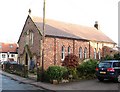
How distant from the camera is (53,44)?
39.4m

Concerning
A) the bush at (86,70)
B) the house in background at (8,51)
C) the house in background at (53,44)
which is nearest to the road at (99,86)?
the bush at (86,70)

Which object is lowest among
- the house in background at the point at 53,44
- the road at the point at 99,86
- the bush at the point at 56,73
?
the road at the point at 99,86

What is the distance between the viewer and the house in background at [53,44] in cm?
3891

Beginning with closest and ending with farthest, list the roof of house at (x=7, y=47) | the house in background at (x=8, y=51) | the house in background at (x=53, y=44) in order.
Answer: the house in background at (x=53, y=44)
the house in background at (x=8, y=51)
the roof of house at (x=7, y=47)

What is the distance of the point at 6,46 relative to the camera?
86812 millimetres

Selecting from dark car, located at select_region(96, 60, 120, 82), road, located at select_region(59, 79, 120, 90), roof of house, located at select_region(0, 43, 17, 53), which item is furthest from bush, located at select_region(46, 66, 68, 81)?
roof of house, located at select_region(0, 43, 17, 53)

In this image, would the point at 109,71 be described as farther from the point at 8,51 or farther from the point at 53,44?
the point at 8,51

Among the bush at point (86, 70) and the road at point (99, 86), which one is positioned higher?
the bush at point (86, 70)

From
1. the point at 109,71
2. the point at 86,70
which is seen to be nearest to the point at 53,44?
the point at 86,70

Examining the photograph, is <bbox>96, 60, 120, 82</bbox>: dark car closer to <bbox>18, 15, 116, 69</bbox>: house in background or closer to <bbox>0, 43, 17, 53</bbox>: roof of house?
<bbox>18, 15, 116, 69</bbox>: house in background

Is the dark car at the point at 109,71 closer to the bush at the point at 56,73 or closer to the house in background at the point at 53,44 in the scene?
the bush at the point at 56,73

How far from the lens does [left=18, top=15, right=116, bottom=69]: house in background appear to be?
38.9 metres

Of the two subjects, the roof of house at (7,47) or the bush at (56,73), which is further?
the roof of house at (7,47)

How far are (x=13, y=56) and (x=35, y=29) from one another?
4427 cm
